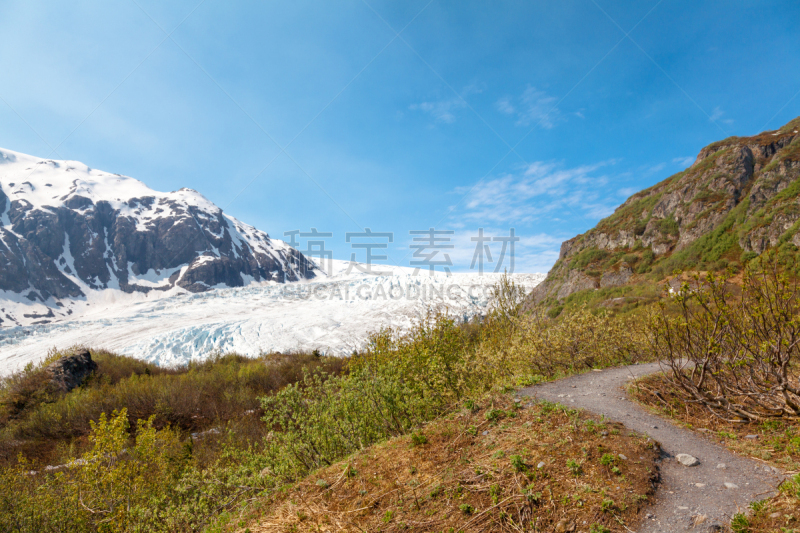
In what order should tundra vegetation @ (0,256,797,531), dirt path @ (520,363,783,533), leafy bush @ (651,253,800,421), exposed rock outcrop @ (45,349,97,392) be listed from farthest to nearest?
1. exposed rock outcrop @ (45,349,97,392)
2. leafy bush @ (651,253,800,421)
3. tundra vegetation @ (0,256,797,531)
4. dirt path @ (520,363,783,533)

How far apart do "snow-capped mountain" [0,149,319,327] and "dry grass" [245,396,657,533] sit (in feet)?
427

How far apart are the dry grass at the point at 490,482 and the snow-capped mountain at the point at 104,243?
427 feet

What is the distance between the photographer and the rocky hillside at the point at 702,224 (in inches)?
1334

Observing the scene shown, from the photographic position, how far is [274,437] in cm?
674

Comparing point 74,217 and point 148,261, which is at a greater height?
point 74,217

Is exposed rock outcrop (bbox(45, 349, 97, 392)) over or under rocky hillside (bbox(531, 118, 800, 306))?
under

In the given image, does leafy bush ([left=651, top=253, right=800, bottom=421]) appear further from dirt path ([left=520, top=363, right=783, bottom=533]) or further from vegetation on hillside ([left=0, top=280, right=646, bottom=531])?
vegetation on hillside ([left=0, top=280, right=646, bottom=531])

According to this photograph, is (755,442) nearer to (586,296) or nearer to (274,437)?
(274,437)

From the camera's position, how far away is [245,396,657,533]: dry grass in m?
3.36

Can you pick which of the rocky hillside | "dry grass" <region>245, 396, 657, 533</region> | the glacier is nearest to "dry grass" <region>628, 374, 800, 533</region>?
"dry grass" <region>245, 396, 657, 533</region>

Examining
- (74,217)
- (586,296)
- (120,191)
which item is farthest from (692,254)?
(120,191)

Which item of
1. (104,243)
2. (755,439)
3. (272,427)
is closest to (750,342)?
(755,439)

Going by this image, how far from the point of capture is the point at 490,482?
12.7ft

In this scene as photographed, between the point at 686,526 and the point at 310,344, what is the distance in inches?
1649
